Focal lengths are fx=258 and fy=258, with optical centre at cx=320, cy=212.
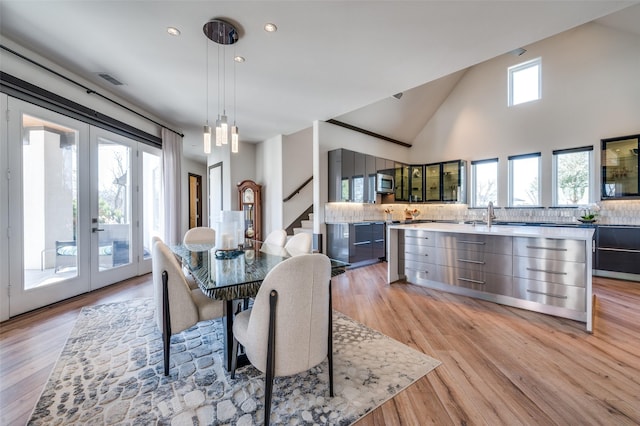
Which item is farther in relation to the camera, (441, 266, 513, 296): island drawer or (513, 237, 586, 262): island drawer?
(441, 266, 513, 296): island drawer

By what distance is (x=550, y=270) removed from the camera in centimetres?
272

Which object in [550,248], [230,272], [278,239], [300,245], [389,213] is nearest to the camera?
[230,272]

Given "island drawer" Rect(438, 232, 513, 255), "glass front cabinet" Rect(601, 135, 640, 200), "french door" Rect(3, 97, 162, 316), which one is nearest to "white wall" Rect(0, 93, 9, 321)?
"french door" Rect(3, 97, 162, 316)

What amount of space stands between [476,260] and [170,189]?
5.14 metres

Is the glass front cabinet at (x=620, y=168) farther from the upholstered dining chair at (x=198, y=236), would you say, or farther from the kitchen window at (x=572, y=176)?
the upholstered dining chair at (x=198, y=236)

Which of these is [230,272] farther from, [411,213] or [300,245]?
[411,213]

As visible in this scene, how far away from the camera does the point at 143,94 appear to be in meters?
3.86

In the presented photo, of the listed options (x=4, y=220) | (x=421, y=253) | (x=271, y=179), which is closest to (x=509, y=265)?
(x=421, y=253)

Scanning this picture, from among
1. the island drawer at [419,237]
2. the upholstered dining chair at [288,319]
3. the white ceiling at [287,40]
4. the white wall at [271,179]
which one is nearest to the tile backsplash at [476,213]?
the white wall at [271,179]

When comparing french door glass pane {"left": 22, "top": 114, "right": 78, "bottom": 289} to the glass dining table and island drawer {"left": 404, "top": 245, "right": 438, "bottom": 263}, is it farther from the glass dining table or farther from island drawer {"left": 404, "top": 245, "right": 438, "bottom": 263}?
island drawer {"left": 404, "top": 245, "right": 438, "bottom": 263}

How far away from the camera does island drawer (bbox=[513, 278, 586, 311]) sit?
2566 millimetres

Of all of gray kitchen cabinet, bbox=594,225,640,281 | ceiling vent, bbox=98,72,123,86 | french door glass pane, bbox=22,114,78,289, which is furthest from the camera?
gray kitchen cabinet, bbox=594,225,640,281

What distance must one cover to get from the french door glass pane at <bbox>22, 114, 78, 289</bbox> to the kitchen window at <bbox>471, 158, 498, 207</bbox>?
7.66 meters

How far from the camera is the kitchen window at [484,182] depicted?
6.14m
